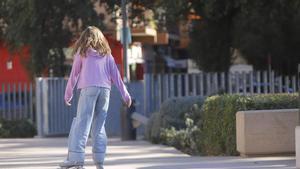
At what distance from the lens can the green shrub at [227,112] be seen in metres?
11.8

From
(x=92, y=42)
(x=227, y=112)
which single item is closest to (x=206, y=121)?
(x=227, y=112)

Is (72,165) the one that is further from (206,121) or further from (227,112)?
(206,121)

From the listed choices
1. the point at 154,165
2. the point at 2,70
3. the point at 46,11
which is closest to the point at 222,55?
the point at 46,11

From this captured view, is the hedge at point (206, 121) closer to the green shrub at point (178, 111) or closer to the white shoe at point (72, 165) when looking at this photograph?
the green shrub at point (178, 111)

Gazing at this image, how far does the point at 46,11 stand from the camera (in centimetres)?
2316

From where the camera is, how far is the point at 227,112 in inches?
A: 475

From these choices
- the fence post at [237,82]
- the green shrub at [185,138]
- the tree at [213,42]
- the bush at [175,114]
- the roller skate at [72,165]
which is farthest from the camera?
the tree at [213,42]

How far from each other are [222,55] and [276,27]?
6.80ft

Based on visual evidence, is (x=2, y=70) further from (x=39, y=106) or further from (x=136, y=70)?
(x=39, y=106)

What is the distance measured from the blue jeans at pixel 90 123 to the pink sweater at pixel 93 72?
→ 0.10 meters

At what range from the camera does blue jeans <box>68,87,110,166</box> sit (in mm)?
8984

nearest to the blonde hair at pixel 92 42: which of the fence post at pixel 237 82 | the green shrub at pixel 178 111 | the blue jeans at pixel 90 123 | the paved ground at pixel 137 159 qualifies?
the blue jeans at pixel 90 123

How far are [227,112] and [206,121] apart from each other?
2.92 feet

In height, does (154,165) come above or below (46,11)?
below
